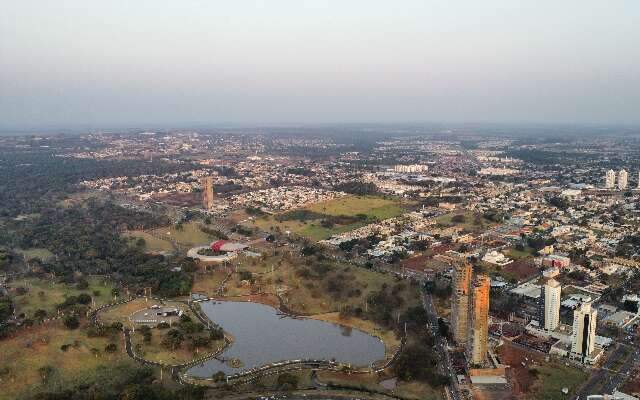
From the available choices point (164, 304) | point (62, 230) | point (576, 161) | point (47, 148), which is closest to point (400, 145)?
point (576, 161)

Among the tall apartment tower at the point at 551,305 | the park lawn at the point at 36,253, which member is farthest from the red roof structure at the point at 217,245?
the tall apartment tower at the point at 551,305

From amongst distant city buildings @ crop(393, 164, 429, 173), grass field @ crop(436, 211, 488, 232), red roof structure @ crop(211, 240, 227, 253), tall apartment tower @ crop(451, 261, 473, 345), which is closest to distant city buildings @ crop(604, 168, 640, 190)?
grass field @ crop(436, 211, 488, 232)

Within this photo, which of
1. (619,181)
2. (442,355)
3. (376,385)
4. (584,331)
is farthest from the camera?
(619,181)

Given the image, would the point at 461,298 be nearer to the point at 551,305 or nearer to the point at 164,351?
the point at 551,305

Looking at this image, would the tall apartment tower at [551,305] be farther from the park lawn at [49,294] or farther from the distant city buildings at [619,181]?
the distant city buildings at [619,181]

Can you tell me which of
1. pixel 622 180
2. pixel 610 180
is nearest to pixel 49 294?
pixel 610 180
